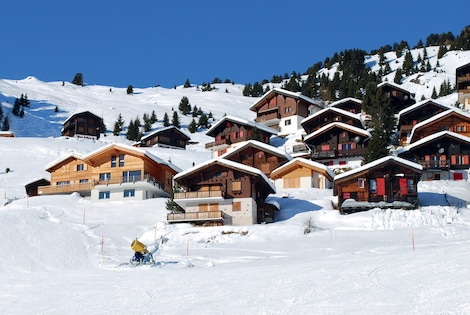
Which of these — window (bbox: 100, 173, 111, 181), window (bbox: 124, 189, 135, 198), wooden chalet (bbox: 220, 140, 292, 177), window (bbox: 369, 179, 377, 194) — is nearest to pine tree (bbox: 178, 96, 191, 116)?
wooden chalet (bbox: 220, 140, 292, 177)

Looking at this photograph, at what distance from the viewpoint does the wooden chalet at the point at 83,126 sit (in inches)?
3999

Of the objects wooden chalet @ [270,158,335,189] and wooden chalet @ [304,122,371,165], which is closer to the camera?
wooden chalet @ [270,158,335,189]

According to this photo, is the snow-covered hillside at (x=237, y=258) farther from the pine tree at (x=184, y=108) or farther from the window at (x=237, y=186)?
the pine tree at (x=184, y=108)

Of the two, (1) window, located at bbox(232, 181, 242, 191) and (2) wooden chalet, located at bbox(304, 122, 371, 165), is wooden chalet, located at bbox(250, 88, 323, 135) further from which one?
(1) window, located at bbox(232, 181, 242, 191)

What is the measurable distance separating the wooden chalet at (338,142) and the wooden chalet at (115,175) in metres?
17.0

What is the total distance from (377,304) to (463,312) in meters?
2.14

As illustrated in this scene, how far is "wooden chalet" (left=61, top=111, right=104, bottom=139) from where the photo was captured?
101562 mm

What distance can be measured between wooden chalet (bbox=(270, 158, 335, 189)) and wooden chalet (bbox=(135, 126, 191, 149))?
1424 inches

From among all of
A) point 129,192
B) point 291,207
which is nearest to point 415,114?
point 291,207

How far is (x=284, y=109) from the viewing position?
292 feet

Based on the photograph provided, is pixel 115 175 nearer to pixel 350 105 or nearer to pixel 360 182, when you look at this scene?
pixel 360 182

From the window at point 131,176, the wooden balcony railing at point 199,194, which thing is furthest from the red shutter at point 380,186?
the window at point 131,176

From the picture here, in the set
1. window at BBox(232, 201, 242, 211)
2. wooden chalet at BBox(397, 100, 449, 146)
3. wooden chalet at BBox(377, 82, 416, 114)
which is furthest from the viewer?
wooden chalet at BBox(377, 82, 416, 114)

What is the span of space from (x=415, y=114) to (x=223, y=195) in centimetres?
3743
